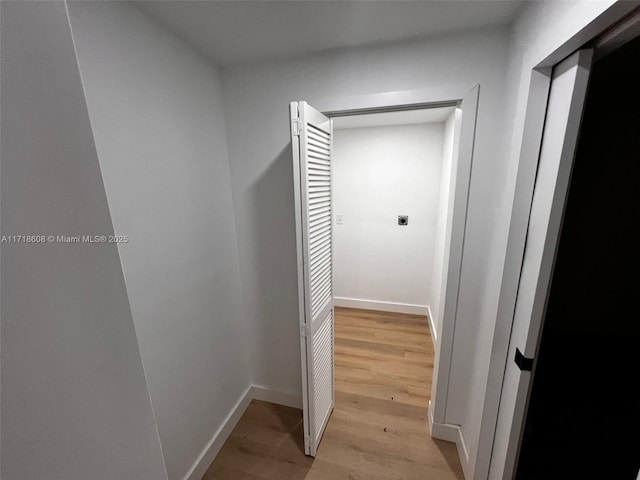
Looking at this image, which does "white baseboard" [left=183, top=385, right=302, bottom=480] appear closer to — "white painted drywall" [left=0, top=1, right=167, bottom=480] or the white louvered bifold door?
the white louvered bifold door

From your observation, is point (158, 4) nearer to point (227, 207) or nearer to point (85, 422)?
point (227, 207)

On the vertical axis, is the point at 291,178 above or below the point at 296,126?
below

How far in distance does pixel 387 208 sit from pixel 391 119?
0.95 metres

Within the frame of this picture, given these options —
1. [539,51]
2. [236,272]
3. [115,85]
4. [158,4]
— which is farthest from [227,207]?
[539,51]

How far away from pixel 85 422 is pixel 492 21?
1.83m

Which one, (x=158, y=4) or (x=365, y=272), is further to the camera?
(x=365, y=272)

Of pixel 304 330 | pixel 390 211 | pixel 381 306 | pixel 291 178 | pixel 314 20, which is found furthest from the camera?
pixel 381 306

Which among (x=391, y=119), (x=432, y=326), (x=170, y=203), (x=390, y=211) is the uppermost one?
(x=391, y=119)

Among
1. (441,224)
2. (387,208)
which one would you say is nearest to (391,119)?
(387,208)

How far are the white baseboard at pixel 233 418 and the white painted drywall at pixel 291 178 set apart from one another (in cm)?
7

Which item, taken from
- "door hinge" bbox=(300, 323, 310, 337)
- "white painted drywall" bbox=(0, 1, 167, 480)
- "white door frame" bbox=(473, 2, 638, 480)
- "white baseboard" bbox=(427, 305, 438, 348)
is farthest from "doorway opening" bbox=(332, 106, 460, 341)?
"white painted drywall" bbox=(0, 1, 167, 480)

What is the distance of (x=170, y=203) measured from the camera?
1.22 metres

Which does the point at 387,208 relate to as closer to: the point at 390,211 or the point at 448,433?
the point at 390,211

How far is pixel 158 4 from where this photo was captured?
1.00 meters
